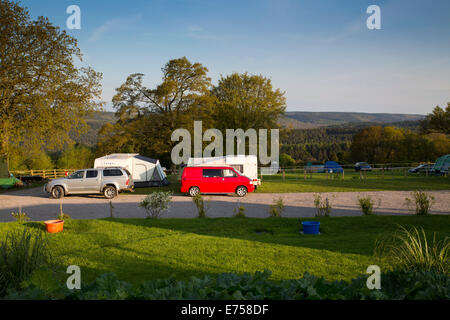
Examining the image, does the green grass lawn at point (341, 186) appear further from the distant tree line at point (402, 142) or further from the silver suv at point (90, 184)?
the distant tree line at point (402, 142)

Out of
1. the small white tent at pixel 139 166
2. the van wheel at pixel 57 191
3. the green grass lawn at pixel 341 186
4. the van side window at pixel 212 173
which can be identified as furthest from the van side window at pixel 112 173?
the van side window at pixel 212 173

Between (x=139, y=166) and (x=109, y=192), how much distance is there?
453cm

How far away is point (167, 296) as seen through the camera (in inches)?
→ 113

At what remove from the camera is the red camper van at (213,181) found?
1720 cm

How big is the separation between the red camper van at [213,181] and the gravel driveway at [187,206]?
0.46 meters

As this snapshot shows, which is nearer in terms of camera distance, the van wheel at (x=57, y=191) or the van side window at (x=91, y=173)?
the van wheel at (x=57, y=191)

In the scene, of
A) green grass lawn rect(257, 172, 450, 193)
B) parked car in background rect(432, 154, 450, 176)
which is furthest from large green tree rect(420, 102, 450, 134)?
green grass lawn rect(257, 172, 450, 193)

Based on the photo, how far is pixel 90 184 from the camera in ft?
55.8

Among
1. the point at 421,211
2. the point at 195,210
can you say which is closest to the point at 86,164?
the point at 195,210

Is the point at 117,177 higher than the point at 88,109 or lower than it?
lower

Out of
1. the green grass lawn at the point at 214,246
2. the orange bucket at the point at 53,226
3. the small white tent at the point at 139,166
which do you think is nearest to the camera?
the green grass lawn at the point at 214,246

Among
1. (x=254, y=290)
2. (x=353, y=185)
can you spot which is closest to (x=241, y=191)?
(x=353, y=185)

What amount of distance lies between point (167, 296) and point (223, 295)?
1.63 ft
